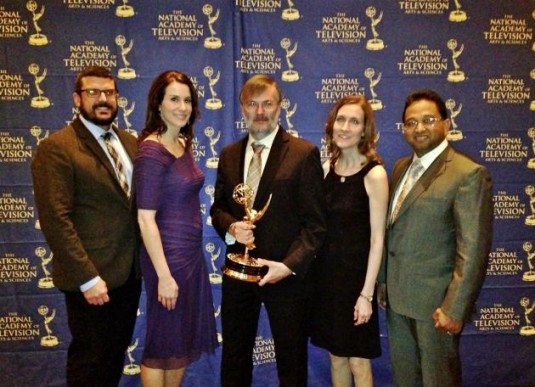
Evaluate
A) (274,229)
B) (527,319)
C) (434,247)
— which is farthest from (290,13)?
(527,319)

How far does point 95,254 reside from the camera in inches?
82.9

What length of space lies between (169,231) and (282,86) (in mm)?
1387

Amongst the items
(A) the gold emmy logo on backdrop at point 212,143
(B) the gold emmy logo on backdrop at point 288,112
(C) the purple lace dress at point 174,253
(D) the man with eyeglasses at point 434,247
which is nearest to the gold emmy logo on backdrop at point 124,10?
(A) the gold emmy logo on backdrop at point 212,143

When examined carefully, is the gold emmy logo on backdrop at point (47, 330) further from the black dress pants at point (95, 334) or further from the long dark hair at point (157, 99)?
the long dark hair at point (157, 99)

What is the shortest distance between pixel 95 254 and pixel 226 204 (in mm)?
662

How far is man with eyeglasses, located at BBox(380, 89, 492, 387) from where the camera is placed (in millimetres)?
1904

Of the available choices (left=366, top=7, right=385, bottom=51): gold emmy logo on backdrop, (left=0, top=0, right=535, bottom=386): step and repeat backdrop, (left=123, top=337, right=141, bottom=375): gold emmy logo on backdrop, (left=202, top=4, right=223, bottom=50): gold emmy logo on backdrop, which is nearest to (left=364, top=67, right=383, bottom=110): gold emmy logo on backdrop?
(left=0, top=0, right=535, bottom=386): step and repeat backdrop

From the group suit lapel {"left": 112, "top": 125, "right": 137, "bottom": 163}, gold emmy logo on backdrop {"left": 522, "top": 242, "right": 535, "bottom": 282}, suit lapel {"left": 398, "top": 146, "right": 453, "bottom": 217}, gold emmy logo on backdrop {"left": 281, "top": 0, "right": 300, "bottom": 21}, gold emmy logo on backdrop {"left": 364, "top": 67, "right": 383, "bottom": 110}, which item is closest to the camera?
suit lapel {"left": 398, "top": 146, "right": 453, "bottom": 217}

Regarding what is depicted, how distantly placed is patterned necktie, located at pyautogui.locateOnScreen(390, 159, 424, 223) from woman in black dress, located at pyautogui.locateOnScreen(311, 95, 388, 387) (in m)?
0.06

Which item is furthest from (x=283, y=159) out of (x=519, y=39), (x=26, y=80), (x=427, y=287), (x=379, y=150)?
(x=519, y=39)

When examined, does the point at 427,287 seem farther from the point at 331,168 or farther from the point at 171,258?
the point at 171,258

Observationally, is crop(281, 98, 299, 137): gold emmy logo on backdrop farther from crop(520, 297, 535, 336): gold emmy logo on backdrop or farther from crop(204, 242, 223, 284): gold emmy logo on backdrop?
crop(520, 297, 535, 336): gold emmy logo on backdrop

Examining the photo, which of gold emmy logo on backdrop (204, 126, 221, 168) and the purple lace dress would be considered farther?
gold emmy logo on backdrop (204, 126, 221, 168)

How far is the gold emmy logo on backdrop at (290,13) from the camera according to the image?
2.92 meters
